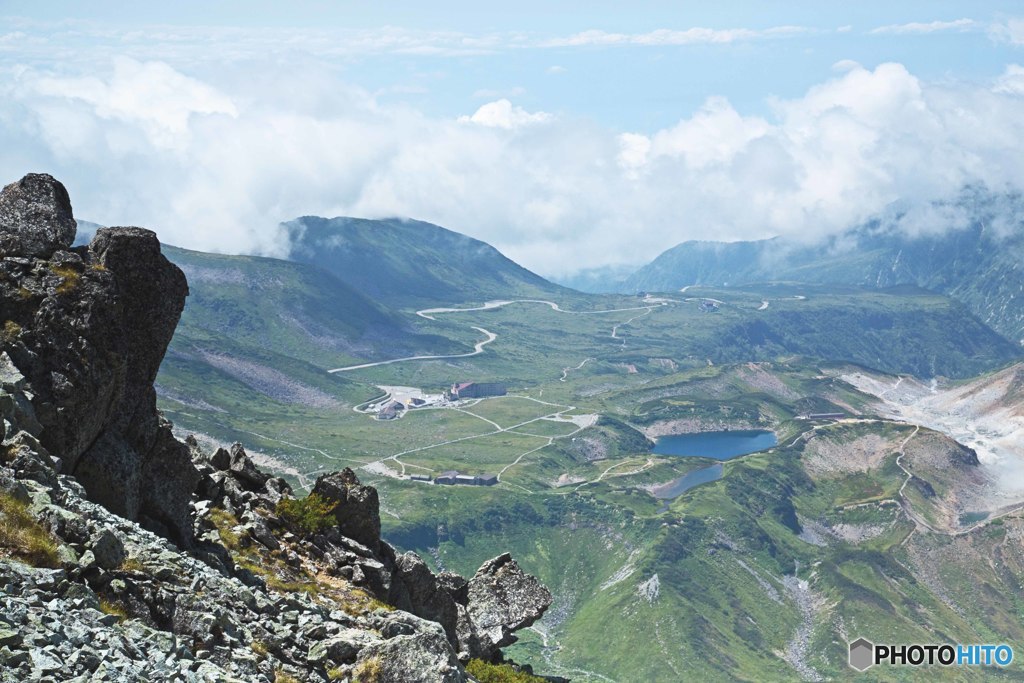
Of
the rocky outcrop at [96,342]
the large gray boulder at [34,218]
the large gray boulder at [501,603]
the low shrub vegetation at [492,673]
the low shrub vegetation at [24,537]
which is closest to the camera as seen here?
the low shrub vegetation at [24,537]

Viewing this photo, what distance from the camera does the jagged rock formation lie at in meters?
25.3

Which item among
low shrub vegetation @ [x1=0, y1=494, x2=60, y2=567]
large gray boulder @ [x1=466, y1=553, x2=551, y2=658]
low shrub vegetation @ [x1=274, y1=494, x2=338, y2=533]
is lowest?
large gray boulder @ [x1=466, y1=553, x2=551, y2=658]

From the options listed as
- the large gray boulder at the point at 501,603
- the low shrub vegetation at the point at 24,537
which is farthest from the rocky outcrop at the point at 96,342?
the large gray boulder at the point at 501,603

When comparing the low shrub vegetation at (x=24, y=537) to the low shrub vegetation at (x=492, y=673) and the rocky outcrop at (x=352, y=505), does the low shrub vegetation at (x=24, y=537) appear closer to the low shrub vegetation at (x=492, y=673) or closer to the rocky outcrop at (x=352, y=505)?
the rocky outcrop at (x=352, y=505)

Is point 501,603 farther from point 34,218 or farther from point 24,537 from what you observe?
point 24,537

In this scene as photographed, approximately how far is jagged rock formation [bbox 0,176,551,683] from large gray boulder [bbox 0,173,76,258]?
8cm

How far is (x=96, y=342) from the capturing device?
37.6m

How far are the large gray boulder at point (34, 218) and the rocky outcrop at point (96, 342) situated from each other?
0.13 feet

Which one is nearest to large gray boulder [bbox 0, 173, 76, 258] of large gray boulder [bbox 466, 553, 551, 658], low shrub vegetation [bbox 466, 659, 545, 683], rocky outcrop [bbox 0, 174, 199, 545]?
rocky outcrop [bbox 0, 174, 199, 545]

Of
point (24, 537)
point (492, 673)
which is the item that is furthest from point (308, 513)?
point (24, 537)

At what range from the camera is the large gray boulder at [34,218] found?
38.8 metres

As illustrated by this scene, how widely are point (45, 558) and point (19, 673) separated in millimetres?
5749

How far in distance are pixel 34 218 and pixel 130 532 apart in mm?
14999

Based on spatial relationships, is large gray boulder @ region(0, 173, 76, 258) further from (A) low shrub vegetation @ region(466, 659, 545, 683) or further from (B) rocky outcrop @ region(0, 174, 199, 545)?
(A) low shrub vegetation @ region(466, 659, 545, 683)
